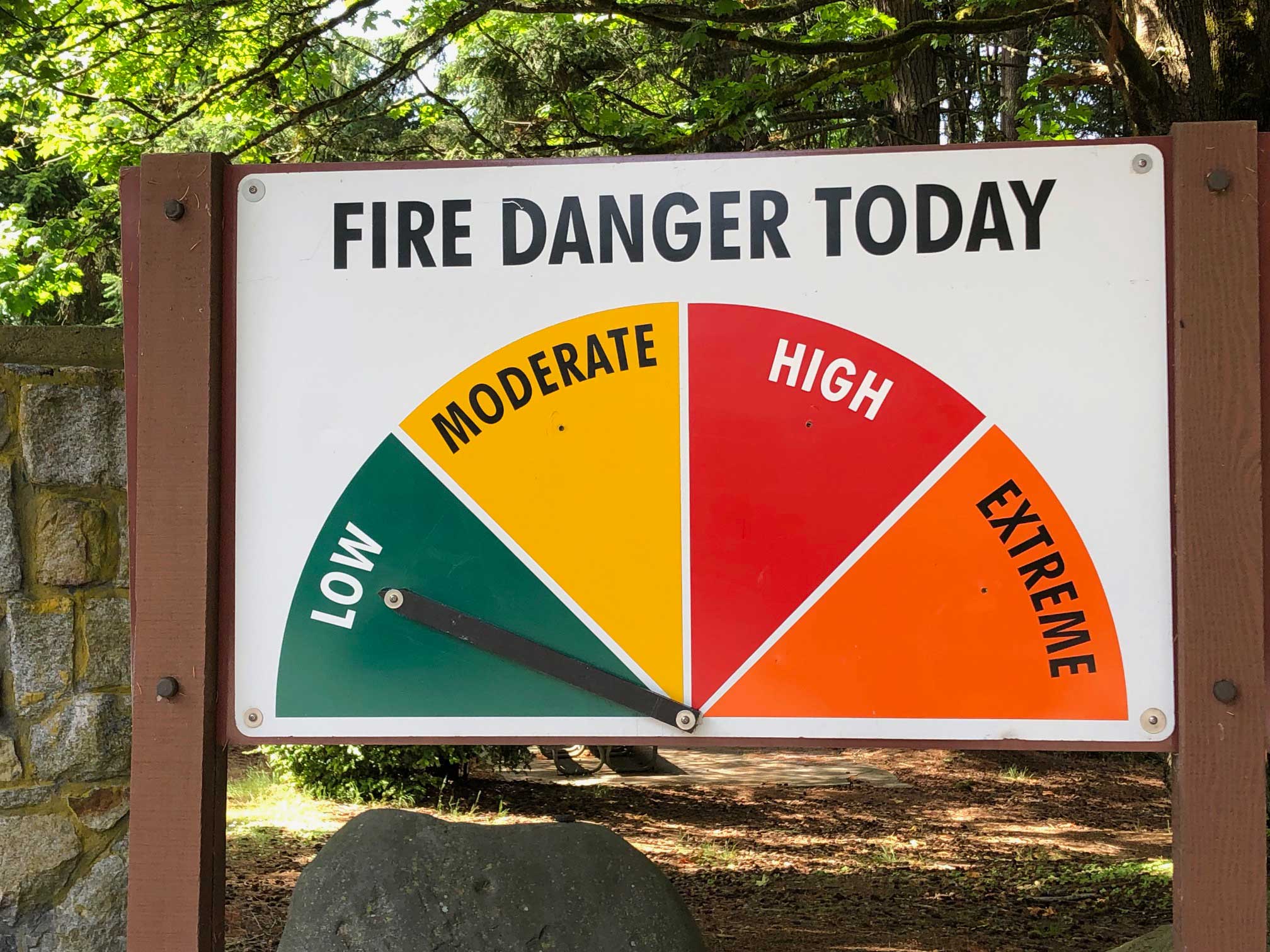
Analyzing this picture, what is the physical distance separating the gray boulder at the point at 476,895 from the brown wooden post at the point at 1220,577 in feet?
3.92

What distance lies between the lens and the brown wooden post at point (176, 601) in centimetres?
232

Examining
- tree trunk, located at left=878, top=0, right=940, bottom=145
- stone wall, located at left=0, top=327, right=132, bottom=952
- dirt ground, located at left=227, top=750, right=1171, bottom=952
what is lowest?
dirt ground, located at left=227, top=750, right=1171, bottom=952

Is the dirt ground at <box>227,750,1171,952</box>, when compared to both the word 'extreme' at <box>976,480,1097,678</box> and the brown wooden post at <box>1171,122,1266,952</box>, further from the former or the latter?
the word 'extreme' at <box>976,480,1097,678</box>

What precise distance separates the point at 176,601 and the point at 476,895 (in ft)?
3.20

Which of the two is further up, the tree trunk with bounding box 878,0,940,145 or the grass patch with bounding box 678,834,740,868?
the tree trunk with bounding box 878,0,940,145

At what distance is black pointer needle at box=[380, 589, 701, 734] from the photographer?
226cm

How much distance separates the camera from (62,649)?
274 cm

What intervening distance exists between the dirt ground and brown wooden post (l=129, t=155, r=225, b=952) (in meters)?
1.84

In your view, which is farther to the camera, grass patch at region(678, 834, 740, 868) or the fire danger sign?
grass patch at region(678, 834, 740, 868)

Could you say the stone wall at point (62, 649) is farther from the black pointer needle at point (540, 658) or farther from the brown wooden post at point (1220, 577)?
the brown wooden post at point (1220, 577)

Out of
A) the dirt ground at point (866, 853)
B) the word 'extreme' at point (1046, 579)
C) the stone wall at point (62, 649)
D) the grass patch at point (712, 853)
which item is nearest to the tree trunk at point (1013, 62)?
the dirt ground at point (866, 853)

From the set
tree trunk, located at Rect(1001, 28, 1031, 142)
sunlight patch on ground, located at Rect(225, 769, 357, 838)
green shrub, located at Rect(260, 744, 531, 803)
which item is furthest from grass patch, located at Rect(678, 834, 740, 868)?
tree trunk, located at Rect(1001, 28, 1031, 142)

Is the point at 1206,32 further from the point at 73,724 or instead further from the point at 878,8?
the point at 73,724

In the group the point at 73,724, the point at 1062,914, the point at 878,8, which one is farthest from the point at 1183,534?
the point at 878,8
